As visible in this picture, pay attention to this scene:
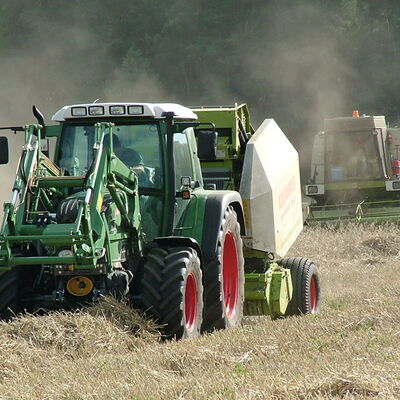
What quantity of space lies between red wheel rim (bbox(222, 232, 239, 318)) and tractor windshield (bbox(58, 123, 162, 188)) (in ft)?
3.47

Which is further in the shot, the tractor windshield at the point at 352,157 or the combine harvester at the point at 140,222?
the tractor windshield at the point at 352,157

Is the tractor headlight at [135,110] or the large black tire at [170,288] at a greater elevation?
the tractor headlight at [135,110]

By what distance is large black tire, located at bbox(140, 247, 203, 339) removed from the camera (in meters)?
8.09

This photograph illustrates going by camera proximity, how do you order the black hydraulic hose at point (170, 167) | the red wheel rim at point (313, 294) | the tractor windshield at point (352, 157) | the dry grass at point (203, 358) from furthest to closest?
the tractor windshield at point (352, 157) < the red wheel rim at point (313, 294) < the black hydraulic hose at point (170, 167) < the dry grass at point (203, 358)

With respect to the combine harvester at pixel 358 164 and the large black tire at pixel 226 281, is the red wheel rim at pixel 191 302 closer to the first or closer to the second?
the large black tire at pixel 226 281

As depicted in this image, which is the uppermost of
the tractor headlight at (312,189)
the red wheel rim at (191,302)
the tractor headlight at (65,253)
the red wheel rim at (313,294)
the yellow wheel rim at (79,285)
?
the tractor headlight at (312,189)

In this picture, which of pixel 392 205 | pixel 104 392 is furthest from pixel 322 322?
pixel 392 205

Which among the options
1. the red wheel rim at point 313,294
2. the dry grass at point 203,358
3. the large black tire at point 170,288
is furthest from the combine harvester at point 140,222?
the red wheel rim at point 313,294

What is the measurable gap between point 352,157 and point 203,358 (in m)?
16.1

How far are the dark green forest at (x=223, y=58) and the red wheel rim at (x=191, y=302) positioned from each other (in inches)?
1112

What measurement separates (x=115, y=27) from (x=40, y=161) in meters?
32.6

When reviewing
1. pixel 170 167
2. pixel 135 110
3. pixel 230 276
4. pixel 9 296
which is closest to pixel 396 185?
pixel 230 276

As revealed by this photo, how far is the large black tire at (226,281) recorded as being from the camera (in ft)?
29.3

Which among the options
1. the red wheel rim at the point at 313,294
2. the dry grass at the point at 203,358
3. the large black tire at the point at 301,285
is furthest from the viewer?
the red wheel rim at the point at 313,294
